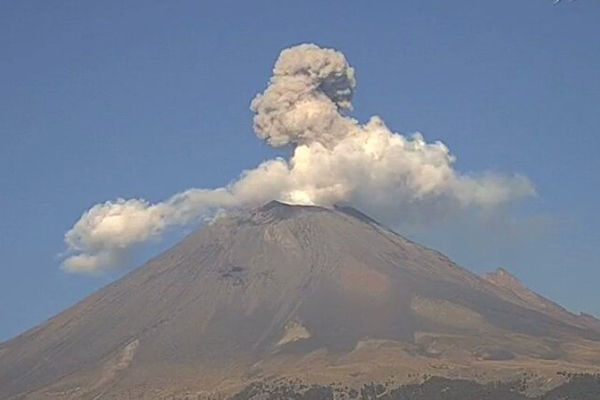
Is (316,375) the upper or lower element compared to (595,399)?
upper

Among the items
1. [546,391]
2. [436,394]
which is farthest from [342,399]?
[546,391]

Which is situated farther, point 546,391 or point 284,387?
point 284,387

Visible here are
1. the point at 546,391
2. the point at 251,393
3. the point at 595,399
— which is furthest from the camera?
the point at 251,393

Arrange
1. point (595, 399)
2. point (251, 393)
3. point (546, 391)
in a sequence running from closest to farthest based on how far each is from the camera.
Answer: point (595, 399), point (546, 391), point (251, 393)

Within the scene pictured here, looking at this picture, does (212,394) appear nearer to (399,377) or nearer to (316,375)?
(316,375)

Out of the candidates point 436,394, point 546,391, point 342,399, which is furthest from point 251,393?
point 546,391

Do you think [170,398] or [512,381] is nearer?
[512,381]

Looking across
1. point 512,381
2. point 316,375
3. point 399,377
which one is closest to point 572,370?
point 512,381

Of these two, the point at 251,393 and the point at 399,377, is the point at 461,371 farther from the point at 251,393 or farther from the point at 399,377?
the point at 251,393
